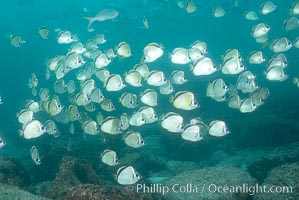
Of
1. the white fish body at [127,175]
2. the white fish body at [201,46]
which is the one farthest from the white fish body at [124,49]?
the white fish body at [127,175]

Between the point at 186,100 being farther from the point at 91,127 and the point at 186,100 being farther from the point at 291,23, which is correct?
the point at 291,23

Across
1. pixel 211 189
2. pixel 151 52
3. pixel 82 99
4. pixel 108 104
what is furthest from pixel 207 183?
pixel 82 99

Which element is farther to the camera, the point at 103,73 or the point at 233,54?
the point at 103,73

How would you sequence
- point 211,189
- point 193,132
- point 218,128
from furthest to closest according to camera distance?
point 211,189, point 218,128, point 193,132

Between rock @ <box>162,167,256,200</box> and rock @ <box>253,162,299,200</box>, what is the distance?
0.59 metres

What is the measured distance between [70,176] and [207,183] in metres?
3.57

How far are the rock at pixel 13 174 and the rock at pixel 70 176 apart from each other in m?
0.83

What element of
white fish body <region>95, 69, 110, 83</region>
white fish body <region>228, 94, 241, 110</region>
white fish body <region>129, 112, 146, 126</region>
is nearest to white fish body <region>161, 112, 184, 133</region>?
white fish body <region>129, 112, 146, 126</region>

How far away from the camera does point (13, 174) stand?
30.1ft

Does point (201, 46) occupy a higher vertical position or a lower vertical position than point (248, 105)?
higher

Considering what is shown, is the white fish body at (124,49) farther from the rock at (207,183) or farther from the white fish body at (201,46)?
the rock at (207,183)

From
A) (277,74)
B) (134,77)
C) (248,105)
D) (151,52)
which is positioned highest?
(151,52)

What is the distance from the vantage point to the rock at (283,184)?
23.4 feet

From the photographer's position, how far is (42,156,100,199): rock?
27.2 feet
